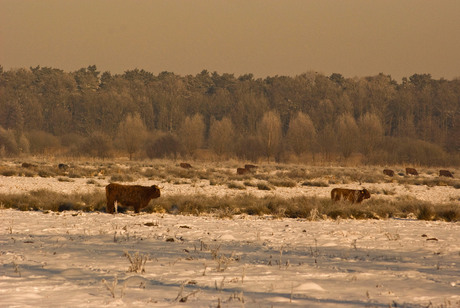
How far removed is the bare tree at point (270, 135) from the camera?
6319 centimetres

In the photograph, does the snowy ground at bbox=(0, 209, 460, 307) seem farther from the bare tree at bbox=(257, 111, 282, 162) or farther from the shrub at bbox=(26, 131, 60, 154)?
the shrub at bbox=(26, 131, 60, 154)

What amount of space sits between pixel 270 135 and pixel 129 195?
48850 mm

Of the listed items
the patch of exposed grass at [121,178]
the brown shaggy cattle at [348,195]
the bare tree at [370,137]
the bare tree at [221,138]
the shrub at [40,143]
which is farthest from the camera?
the shrub at [40,143]

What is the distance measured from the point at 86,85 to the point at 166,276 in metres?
104

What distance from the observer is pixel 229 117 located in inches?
3494

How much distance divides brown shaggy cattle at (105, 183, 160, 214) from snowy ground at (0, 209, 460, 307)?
1789 millimetres

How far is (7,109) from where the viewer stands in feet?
284

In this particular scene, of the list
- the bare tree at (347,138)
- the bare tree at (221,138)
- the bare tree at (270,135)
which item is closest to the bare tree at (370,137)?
the bare tree at (347,138)

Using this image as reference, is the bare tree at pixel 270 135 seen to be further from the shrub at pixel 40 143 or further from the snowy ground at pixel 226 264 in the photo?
the snowy ground at pixel 226 264

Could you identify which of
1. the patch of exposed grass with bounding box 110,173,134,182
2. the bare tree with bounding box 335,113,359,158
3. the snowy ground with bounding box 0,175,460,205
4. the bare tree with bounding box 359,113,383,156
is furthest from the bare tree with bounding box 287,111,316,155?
the patch of exposed grass with bounding box 110,173,134,182

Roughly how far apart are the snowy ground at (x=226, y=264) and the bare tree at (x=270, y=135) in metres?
50.0

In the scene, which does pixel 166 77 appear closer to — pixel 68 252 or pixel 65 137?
pixel 65 137

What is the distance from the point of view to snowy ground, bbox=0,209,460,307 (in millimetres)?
5484

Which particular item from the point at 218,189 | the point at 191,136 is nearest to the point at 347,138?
the point at 191,136
